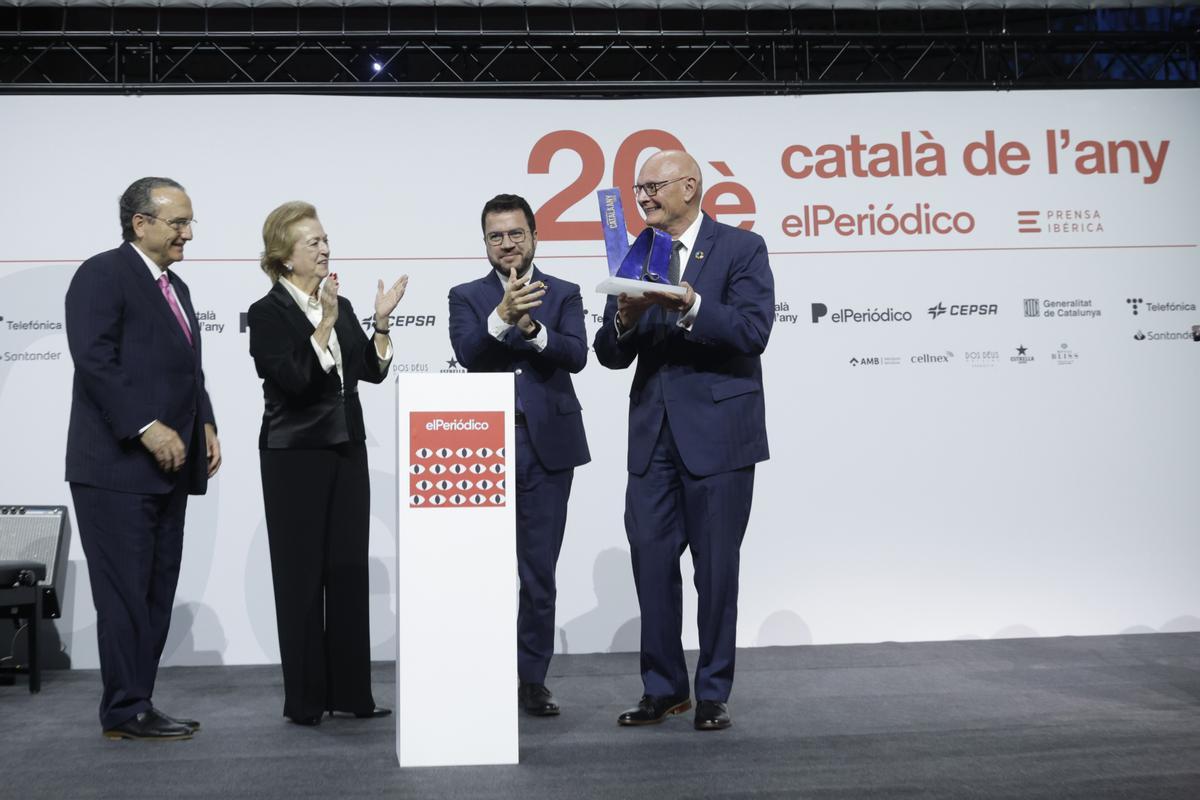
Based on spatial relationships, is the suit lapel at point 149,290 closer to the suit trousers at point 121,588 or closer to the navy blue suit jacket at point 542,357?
the suit trousers at point 121,588

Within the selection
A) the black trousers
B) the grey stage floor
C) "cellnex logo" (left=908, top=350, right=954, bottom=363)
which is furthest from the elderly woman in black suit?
"cellnex logo" (left=908, top=350, right=954, bottom=363)

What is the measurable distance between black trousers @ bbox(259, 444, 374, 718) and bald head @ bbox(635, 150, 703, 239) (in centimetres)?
124

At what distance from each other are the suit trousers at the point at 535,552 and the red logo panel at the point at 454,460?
774 millimetres

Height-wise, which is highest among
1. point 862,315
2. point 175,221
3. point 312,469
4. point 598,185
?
point 598,185

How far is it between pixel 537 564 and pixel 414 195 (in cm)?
228

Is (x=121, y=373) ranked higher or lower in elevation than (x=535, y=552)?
higher

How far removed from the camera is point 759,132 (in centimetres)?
548

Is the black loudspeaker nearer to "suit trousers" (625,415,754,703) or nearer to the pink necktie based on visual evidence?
the pink necktie

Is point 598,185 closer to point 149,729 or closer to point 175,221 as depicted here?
point 175,221

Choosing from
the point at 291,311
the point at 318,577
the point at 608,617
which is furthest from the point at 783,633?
the point at 291,311

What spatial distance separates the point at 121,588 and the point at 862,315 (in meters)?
3.50

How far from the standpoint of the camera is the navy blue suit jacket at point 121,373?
338cm

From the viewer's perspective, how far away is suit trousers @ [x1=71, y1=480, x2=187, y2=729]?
333cm

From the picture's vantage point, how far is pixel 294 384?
347cm
